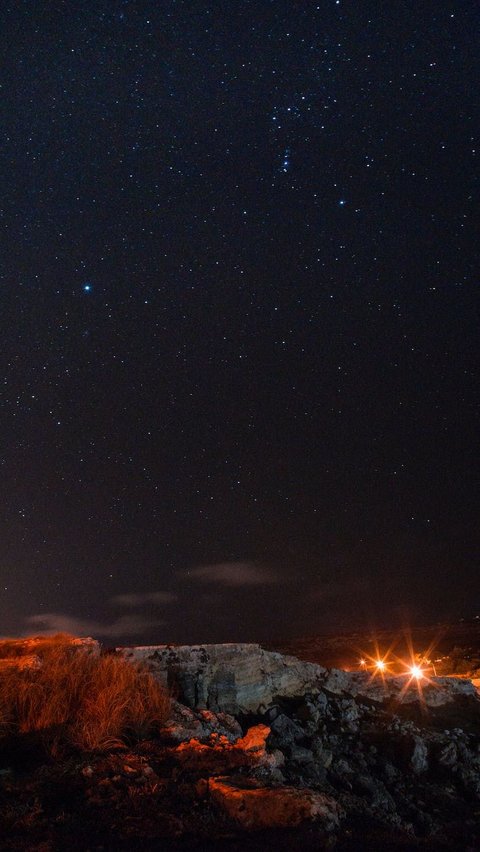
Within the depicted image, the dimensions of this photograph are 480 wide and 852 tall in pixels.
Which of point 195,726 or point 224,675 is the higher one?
point 224,675

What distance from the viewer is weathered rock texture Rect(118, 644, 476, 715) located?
13.5 meters

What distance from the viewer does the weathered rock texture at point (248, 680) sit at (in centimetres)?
1352

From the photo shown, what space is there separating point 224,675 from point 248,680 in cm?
100

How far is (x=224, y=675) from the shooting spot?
46.8ft

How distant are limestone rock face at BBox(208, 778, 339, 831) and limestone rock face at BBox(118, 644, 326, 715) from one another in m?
7.96

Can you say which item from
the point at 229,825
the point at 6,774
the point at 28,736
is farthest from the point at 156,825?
the point at 28,736

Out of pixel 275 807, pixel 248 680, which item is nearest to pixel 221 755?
pixel 275 807

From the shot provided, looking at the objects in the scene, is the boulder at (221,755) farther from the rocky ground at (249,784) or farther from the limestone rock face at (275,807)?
the limestone rock face at (275,807)

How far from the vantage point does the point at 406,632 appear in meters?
75.4

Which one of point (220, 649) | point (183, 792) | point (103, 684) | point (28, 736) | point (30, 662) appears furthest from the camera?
point (220, 649)

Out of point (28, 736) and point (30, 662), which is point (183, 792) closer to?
point (28, 736)

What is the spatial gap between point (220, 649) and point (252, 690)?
1460 millimetres

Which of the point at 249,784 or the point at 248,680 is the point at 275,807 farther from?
the point at 248,680

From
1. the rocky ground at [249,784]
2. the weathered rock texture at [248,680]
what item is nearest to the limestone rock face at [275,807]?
the rocky ground at [249,784]
